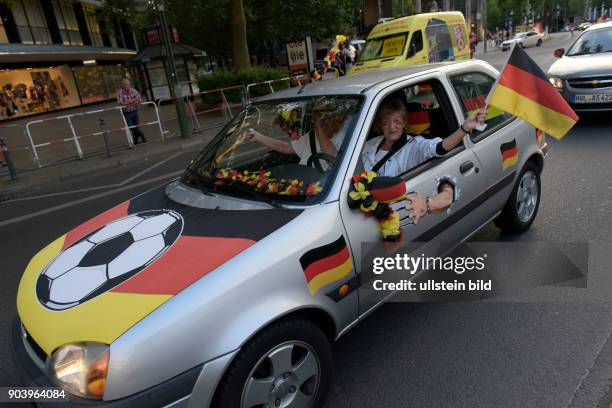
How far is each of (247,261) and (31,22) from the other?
35196 millimetres

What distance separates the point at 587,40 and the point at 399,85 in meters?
7.92

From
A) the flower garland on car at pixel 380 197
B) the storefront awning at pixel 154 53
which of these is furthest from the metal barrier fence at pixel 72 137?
the flower garland on car at pixel 380 197

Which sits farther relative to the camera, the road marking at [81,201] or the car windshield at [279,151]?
the road marking at [81,201]

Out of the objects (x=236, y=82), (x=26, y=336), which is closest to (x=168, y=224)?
(x=26, y=336)

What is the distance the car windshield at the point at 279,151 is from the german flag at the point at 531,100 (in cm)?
96

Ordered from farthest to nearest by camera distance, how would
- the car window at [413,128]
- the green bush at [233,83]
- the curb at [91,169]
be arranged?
the green bush at [233,83]
the curb at [91,169]
the car window at [413,128]

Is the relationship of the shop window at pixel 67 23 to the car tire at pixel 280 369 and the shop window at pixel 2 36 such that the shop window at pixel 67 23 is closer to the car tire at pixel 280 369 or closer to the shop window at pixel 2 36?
the shop window at pixel 2 36

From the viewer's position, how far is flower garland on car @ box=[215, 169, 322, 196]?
2.51 meters

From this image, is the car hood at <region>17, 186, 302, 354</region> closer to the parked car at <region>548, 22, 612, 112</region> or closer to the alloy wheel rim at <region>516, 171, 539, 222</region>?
the alloy wheel rim at <region>516, 171, 539, 222</region>

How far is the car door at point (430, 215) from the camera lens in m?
2.41

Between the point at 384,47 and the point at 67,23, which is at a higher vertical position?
the point at 67,23

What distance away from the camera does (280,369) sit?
205 cm

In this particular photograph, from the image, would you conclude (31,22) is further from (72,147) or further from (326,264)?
(326,264)

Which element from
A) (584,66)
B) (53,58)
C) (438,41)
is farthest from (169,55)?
(53,58)
